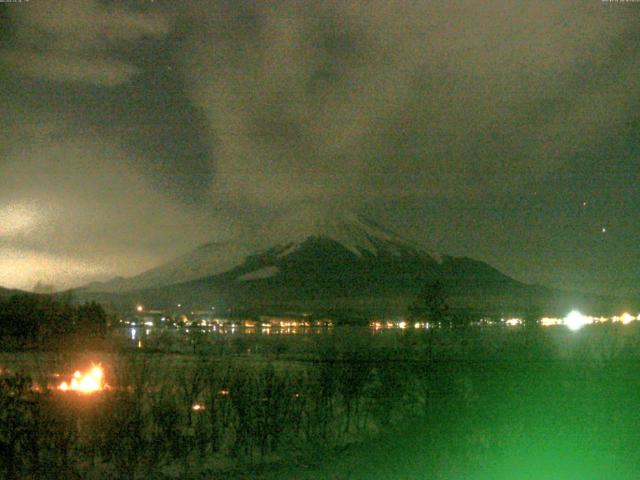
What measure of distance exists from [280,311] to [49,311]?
70.6 metres

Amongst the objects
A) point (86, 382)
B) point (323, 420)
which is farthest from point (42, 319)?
point (323, 420)

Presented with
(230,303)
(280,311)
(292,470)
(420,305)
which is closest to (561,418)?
(292,470)

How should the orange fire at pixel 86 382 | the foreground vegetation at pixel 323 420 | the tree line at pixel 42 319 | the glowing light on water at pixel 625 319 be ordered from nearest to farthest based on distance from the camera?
the foreground vegetation at pixel 323 420, the orange fire at pixel 86 382, the tree line at pixel 42 319, the glowing light on water at pixel 625 319

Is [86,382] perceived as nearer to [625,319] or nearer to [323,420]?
[323,420]

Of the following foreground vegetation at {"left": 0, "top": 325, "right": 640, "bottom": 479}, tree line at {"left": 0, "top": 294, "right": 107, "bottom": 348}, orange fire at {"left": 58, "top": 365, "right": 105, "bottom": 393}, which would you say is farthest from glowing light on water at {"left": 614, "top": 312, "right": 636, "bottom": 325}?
orange fire at {"left": 58, "top": 365, "right": 105, "bottom": 393}

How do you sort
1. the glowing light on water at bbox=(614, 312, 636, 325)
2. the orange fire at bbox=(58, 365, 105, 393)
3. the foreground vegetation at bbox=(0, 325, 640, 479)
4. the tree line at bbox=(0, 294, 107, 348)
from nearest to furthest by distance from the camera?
1. the foreground vegetation at bbox=(0, 325, 640, 479)
2. the orange fire at bbox=(58, 365, 105, 393)
3. the tree line at bbox=(0, 294, 107, 348)
4. the glowing light on water at bbox=(614, 312, 636, 325)

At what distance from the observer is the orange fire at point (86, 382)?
10323 mm

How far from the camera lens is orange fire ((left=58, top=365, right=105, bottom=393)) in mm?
10323

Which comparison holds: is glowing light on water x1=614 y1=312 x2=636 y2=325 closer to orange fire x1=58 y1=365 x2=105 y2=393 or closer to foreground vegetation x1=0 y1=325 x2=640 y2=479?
foreground vegetation x1=0 y1=325 x2=640 y2=479

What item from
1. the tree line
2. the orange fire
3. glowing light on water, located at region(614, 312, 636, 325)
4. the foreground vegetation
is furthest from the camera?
glowing light on water, located at region(614, 312, 636, 325)

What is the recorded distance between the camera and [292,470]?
9.92 meters

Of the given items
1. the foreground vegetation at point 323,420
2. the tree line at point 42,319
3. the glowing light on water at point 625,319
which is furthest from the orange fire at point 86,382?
the glowing light on water at point 625,319

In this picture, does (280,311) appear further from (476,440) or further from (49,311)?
(476,440)

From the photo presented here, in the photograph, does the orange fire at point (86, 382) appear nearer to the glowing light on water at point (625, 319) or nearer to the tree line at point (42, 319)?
the tree line at point (42, 319)
